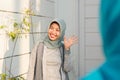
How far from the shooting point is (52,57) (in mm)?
2877

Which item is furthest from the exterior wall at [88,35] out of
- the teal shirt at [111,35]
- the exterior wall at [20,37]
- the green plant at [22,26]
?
the teal shirt at [111,35]

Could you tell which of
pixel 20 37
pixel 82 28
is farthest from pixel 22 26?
pixel 82 28

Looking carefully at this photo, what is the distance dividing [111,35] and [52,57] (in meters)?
2.47

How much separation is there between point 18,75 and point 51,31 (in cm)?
56

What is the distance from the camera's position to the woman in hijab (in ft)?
9.34

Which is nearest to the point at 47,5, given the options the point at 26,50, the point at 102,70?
the point at 26,50

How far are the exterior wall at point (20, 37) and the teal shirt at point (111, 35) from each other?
227 centimetres

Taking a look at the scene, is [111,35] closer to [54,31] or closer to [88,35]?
[54,31]

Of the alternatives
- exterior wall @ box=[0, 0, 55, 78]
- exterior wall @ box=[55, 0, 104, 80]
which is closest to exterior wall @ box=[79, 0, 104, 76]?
exterior wall @ box=[55, 0, 104, 80]

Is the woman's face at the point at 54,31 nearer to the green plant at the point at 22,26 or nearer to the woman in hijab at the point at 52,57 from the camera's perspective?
the woman in hijab at the point at 52,57

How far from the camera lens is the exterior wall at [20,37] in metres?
2.71

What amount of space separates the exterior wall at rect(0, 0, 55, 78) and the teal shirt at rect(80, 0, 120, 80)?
2269 mm

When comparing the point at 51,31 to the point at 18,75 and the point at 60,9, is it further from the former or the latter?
the point at 60,9

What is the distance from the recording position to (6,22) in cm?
272
